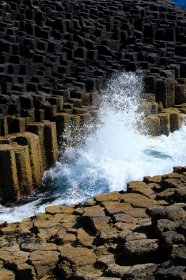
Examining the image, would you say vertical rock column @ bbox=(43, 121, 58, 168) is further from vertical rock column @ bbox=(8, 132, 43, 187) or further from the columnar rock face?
vertical rock column @ bbox=(8, 132, 43, 187)

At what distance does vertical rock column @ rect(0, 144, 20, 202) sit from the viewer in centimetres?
1138

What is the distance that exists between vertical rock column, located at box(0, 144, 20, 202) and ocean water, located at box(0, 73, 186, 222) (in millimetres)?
249

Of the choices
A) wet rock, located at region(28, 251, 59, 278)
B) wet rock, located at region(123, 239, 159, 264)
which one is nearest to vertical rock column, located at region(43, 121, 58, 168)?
wet rock, located at region(28, 251, 59, 278)

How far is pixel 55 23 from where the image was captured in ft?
66.7

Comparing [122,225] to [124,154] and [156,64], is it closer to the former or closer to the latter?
[124,154]

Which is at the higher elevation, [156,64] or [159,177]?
[156,64]

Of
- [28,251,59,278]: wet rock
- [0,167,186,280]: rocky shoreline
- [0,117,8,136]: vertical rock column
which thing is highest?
[0,117,8,136]: vertical rock column

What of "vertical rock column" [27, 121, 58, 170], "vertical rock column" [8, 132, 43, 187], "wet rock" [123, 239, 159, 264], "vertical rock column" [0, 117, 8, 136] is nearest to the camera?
"wet rock" [123, 239, 159, 264]

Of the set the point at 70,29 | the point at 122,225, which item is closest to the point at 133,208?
the point at 122,225

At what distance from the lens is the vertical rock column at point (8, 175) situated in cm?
1138

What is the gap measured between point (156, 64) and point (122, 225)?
10.7 metres

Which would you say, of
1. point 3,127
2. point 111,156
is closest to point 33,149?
point 3,127

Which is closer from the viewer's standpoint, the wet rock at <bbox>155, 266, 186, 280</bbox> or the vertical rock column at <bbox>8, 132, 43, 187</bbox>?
the wet rock at <bbox>155, 266, 186, 280</bbox>

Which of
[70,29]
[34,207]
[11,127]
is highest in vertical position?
[70,29]
